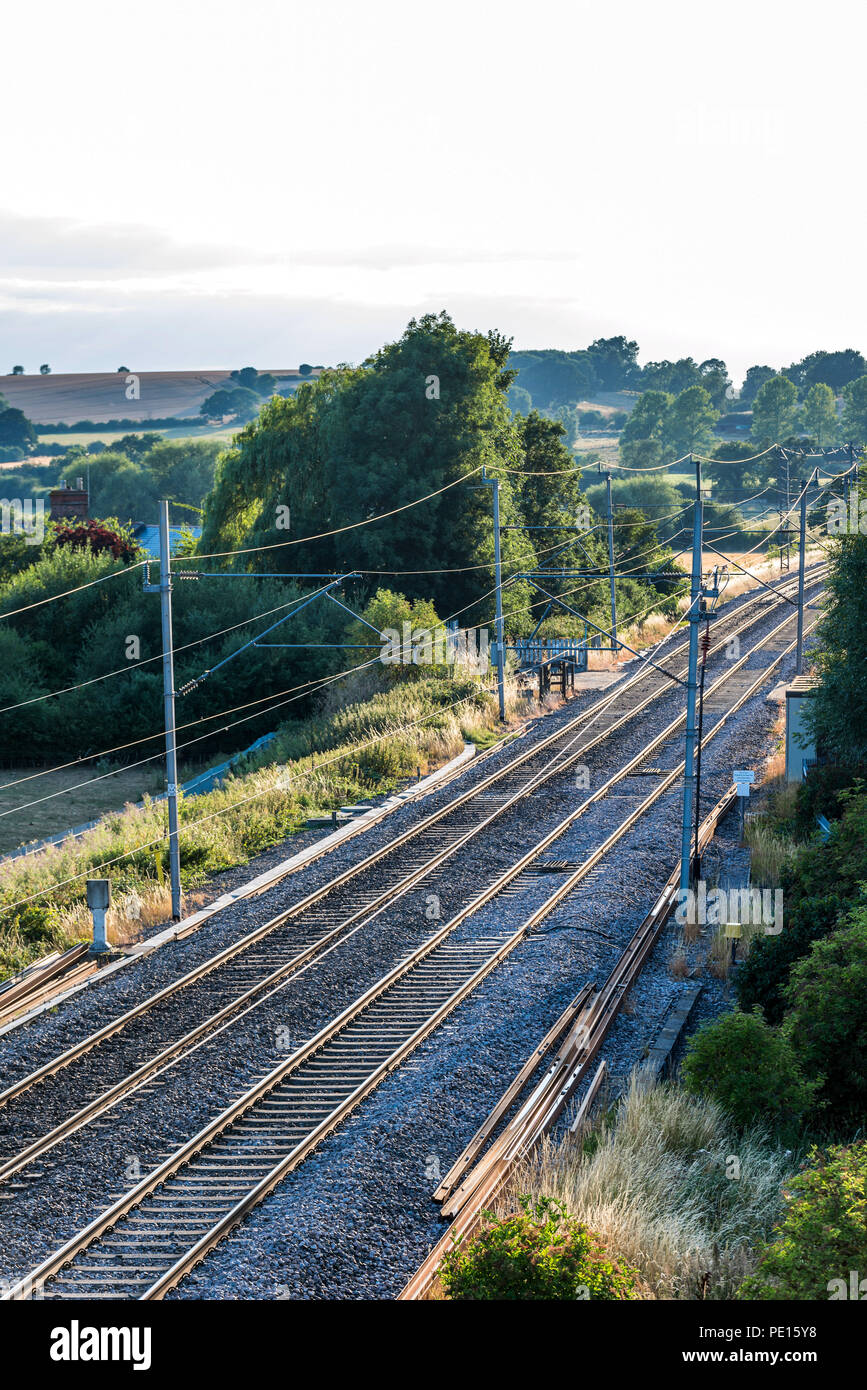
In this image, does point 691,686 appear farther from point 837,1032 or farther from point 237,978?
point 237,978

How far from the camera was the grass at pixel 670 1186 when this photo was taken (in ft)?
32.1

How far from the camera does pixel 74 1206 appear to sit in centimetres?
1189

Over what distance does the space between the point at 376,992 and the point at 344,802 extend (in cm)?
1246

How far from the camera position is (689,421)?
162 metres

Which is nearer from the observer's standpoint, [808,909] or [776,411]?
[808,909]

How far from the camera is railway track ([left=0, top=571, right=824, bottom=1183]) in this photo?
14.1 metres

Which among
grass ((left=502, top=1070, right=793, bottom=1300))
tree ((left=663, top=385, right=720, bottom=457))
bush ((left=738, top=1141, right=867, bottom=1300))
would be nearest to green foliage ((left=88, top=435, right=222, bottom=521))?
tree ((left=663, top=385, right=720, bottom=457))

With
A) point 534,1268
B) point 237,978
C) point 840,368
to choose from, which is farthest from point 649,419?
point 534,1268

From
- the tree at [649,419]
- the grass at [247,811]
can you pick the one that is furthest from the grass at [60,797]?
the tree at [649,419]

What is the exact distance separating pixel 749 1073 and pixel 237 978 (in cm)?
794

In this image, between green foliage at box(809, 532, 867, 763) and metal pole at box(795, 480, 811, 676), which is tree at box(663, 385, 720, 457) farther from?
green foliage at box(809, 532, 867, 763)

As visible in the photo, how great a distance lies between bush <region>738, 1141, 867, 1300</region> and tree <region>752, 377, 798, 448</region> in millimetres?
156143

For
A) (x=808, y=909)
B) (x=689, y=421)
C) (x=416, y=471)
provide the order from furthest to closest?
(x=689, y=421)
(x=416, y=471)
(x=808, y=909)

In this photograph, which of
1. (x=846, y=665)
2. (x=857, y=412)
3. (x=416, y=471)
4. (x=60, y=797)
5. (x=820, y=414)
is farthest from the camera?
(x=857, y=412)
